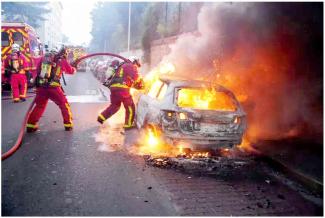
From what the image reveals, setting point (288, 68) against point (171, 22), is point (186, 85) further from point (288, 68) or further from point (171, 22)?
point (171, 22)

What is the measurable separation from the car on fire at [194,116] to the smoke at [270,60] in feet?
8.24

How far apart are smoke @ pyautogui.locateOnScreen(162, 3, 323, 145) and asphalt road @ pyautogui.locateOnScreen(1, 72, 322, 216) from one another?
3.89 meters

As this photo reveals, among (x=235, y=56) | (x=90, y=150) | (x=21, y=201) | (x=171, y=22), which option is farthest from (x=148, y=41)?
(x=21, y=201)

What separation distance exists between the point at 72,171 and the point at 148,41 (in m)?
23.5

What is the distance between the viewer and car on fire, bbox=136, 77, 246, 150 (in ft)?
18.6

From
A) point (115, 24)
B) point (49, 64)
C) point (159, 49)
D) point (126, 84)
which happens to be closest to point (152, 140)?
point (126, 84)

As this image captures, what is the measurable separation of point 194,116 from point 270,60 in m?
5.62

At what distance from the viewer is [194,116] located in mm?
5656

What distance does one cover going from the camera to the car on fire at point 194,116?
5.66m

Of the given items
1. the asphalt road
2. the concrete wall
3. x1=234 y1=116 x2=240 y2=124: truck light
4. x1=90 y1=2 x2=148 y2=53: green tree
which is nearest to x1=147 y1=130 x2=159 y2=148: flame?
the asphalt road

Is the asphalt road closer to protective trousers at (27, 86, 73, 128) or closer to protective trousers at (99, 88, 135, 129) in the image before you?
protective trousers at (27, 86, 73, 128)

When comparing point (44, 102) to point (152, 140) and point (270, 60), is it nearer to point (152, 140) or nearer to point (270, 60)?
point (152, 140)

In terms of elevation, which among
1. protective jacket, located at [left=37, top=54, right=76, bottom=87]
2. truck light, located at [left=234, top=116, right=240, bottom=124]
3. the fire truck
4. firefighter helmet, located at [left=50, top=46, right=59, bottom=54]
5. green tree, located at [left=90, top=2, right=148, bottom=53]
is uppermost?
green tree, located at [left=90, top=2, right=148, bottom=53]

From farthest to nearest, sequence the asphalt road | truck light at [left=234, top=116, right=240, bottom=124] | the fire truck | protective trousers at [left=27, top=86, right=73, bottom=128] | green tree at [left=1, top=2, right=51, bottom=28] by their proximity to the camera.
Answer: green tree at [left=1, top=2, right=51, bottom=28] < the fire truck < protective trousers at [left=27, top=86, right=73, bottom=128] < truck light at [left=234, top=116, right=240, bottom=124] < the asphalt road
